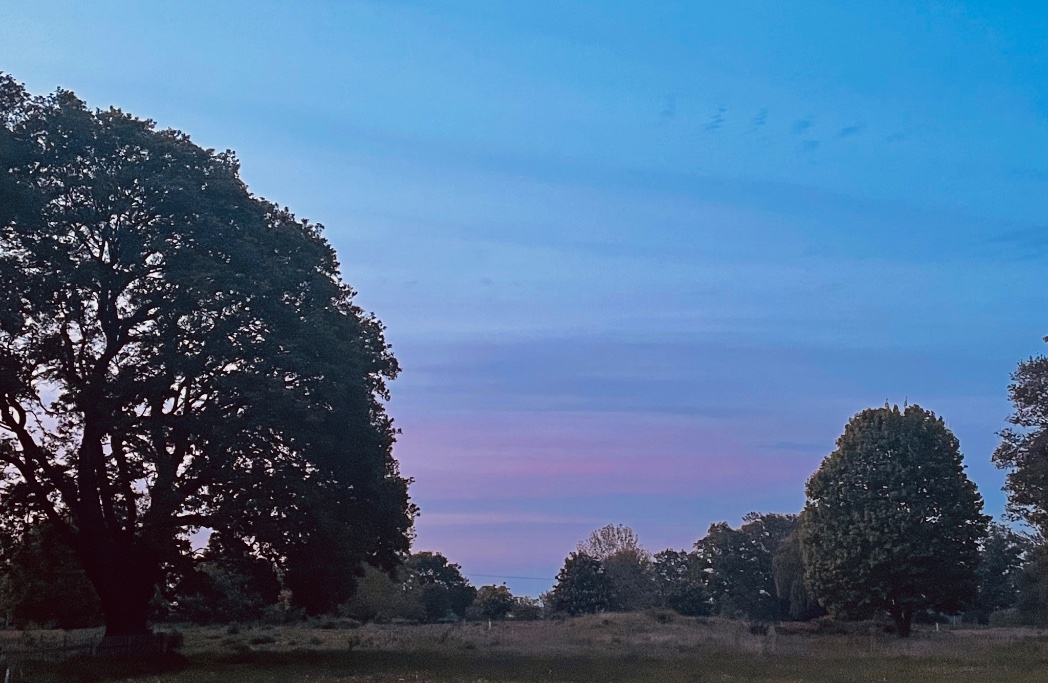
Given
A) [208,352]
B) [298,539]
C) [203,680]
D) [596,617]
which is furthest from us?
[596,617]

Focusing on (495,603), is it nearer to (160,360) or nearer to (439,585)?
(439,585)

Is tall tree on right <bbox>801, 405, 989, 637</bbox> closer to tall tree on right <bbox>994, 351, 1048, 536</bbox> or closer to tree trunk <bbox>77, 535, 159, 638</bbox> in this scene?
tall tree on right <bbox>994, 351, 1048, 536</bbox>

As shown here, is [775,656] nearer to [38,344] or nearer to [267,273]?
[267,273]

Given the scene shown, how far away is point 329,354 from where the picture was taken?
104 feet

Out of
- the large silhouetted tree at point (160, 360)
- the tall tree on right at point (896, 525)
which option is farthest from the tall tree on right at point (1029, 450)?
the large silhouetted tree at point (160, 360)

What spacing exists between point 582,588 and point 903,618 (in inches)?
1590

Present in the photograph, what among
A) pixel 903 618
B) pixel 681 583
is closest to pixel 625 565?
pixel 681 583

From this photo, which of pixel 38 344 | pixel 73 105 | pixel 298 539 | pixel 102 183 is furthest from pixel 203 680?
pixel 73 105

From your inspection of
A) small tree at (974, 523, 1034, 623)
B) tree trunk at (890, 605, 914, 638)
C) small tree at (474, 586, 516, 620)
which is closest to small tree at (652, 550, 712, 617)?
small tree at (474, 586, 516, 620)

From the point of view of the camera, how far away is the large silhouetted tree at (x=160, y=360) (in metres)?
29.4

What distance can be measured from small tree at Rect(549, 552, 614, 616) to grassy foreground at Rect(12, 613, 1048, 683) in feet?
113

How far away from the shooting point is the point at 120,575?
3316 cm

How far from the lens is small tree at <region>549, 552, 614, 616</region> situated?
87.3m

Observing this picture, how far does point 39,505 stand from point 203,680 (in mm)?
10240
